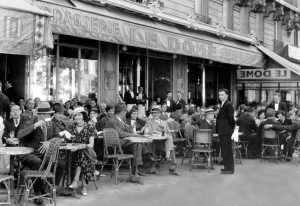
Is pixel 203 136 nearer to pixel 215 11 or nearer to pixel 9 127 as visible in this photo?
pixel 9 127

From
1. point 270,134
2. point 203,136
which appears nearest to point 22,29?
point 203,136

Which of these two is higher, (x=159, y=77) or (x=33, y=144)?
(x=159, y=77)

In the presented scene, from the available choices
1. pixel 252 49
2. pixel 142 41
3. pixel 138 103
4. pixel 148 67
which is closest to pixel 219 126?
pixel 142 41

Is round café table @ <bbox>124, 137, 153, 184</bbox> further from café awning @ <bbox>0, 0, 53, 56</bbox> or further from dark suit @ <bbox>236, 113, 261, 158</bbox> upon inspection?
dark suit @ <bbox>236, 113, 261, 158</bbox>

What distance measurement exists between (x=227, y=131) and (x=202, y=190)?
248 cm

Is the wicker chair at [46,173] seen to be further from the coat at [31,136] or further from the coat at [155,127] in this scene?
the coat at [155,127]

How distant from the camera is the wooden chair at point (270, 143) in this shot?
13.2 meters

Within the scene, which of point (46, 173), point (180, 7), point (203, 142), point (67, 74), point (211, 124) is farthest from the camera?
point (180, 7)

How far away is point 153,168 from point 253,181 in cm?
223

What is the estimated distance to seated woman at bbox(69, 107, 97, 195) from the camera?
A: 823 centimetres

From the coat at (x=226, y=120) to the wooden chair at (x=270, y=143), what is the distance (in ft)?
8.20

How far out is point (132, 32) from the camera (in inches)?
570

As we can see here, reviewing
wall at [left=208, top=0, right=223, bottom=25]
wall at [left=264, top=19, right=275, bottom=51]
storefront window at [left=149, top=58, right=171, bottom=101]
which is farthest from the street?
wall at [left=264, top=19, right=275, bottom=51]

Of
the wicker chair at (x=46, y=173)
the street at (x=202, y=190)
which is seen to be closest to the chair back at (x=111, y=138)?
the street at (x=202, y=190)
